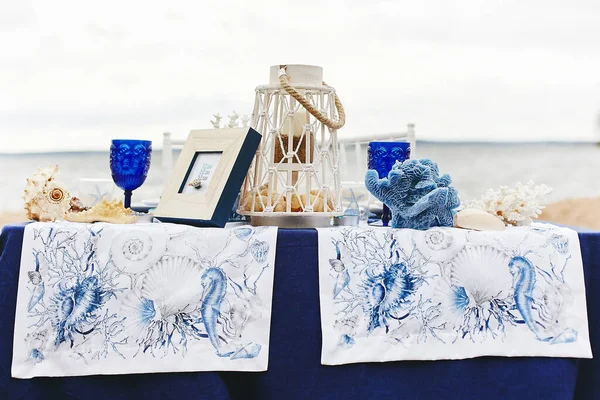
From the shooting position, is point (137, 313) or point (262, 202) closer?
point (137, 313)

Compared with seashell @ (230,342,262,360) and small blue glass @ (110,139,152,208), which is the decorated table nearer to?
seashell @ (230,342,262,360)

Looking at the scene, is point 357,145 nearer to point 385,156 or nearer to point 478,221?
point 385,156

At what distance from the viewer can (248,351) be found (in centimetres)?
115

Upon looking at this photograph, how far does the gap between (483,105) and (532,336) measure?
16.2ft

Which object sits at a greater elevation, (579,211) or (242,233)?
(579,211)

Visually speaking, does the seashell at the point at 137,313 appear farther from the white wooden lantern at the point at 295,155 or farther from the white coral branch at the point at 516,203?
the white coral branch at the point at 516,203

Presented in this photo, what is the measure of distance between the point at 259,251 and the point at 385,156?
0.40 meters

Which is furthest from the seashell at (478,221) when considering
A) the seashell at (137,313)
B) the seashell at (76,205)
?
the seashell at (76,205)

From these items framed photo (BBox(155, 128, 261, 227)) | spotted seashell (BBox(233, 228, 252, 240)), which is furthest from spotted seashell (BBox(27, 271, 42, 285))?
spotted seashell (BBox(233, 228, 252, 240))

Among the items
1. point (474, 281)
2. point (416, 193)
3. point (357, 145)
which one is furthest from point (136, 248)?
point (357, 145)

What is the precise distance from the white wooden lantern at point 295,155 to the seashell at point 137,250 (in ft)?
0.69

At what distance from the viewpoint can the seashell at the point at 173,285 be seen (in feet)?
3.75

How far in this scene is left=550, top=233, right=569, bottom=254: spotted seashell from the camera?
4.05 feet

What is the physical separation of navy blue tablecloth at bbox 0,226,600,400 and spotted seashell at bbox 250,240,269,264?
0.10 feet
